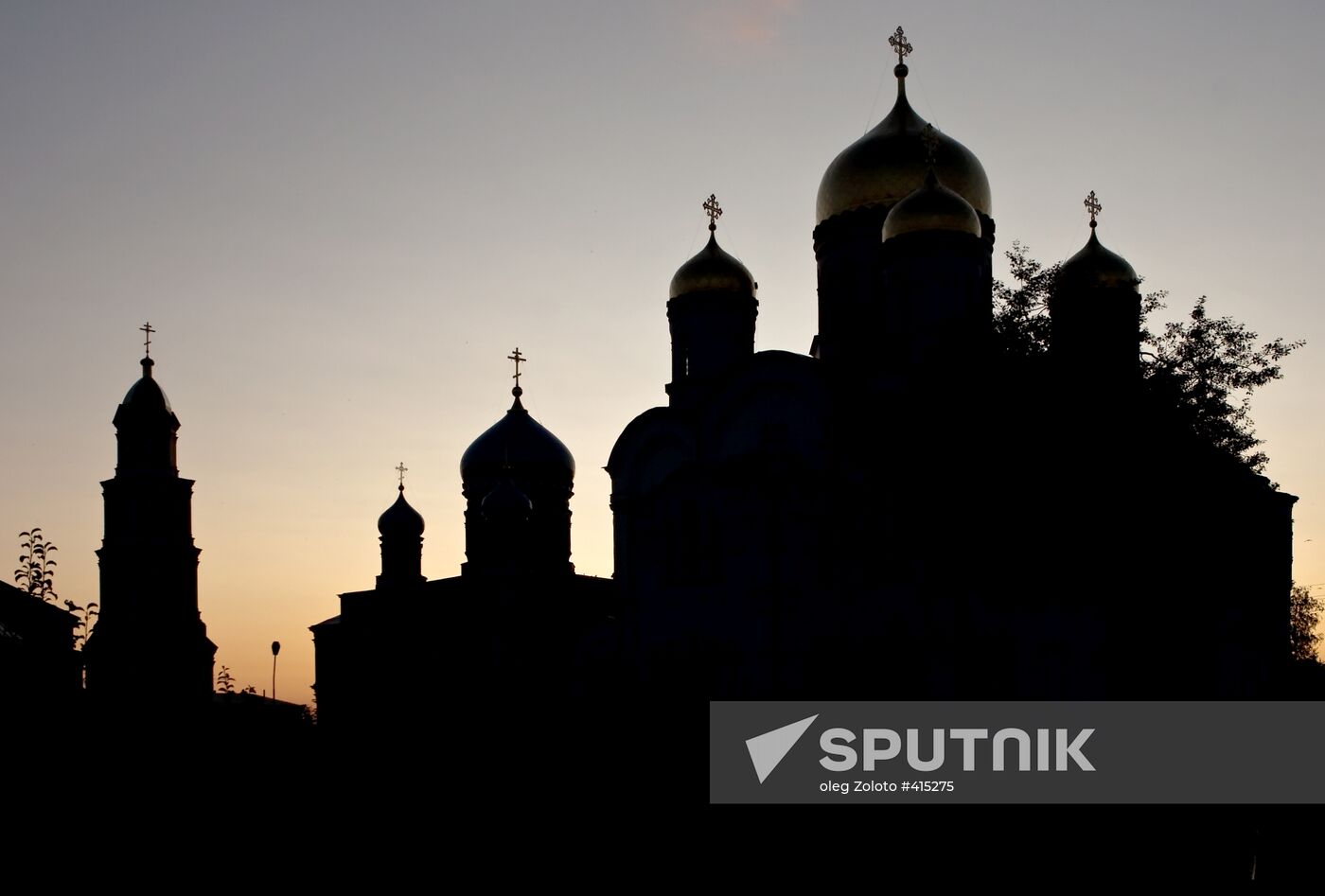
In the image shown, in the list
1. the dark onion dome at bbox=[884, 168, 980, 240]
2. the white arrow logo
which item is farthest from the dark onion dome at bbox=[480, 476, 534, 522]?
the white arrow logo

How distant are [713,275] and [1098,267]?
6.91 meters

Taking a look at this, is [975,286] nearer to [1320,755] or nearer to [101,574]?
→ [1320,755]

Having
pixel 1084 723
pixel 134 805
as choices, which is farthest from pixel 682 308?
pixel 134 805

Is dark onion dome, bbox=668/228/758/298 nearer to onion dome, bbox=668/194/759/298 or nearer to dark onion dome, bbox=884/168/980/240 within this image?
onion dome, bbox=668/194/759/298

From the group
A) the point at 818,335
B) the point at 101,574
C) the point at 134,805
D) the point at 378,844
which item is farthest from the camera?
the point at 101,574

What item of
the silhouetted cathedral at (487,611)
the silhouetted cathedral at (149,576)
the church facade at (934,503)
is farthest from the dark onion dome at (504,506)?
the silhouetted cathedral at (149,576)

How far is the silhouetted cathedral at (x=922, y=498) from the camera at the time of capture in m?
15.7

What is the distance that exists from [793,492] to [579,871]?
8255mm

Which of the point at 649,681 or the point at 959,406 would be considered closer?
the point at 959,406

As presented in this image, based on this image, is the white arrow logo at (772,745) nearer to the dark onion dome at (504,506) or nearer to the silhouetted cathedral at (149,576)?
the dark onion dome at (504,506)

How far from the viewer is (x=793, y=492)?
62.5 ft

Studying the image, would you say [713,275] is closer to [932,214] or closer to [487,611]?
[932,214]

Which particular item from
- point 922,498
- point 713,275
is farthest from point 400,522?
point 922,498

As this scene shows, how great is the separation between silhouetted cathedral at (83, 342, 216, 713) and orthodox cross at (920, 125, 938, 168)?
18290 mm
